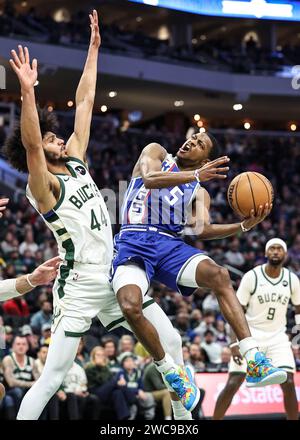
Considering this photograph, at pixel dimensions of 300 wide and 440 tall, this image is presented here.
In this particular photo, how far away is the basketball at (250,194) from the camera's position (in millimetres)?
7566

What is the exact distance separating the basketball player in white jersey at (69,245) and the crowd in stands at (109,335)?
1.64 m

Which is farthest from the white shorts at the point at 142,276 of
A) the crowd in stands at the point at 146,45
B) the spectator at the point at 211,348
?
the crowd in stands at the point at 146,45

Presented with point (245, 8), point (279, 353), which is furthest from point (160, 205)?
point (245, 8)

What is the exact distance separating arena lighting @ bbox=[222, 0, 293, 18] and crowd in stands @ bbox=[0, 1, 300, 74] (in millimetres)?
1428

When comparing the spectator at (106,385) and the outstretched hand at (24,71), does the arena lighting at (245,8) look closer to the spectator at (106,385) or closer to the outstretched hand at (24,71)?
the spectator at (106,385)

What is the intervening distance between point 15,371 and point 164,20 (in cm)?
2520

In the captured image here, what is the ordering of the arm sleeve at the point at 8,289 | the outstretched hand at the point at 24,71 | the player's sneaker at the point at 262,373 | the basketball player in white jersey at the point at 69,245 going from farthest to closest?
the arm sleeve at the point at 8,289 → the player's sneaker at the point at 262,373 → the basketball player in white jersey at the point at 69,245 → the outstretched hand at the point at 24,71

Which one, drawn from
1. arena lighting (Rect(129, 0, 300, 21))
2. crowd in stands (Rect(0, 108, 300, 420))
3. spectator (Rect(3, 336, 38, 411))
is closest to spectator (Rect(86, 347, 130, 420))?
crowd in stands (Rect(0, 108, 300, 420))

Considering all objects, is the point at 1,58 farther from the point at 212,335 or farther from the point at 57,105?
the point at 212,335

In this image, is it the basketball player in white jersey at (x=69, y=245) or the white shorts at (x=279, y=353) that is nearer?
the basketball player in white jersey at (x=69, y=245)

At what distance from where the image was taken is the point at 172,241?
303 inches

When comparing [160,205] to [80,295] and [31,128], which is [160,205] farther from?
[31,128]

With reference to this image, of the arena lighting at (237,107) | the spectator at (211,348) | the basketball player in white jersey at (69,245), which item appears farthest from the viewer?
the arena lighting at (237,107)

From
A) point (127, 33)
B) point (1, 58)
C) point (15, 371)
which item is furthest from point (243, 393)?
point (127, 33)
